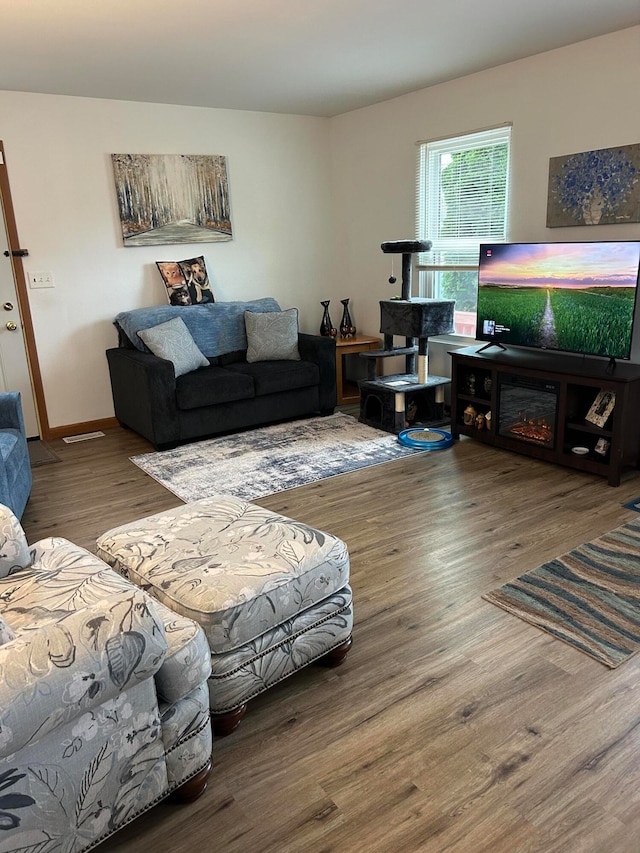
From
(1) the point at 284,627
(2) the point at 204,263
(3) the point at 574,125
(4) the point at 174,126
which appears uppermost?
(4) the point at 174,126

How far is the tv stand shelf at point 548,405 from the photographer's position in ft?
11.7

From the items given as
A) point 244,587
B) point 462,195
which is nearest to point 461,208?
point 462,195

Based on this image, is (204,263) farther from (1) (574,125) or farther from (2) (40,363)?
(1) (574,125)

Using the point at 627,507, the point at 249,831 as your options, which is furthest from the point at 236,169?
the point at 249,831

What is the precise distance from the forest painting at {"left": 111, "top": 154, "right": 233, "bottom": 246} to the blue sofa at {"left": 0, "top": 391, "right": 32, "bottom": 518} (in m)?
1.99

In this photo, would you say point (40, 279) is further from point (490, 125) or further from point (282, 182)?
point (490, 125)

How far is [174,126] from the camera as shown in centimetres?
512

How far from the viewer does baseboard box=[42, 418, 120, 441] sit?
16.5ft

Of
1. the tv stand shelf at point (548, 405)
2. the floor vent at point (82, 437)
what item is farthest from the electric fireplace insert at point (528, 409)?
the floor vent at point (82, 437)

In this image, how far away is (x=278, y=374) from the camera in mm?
4914

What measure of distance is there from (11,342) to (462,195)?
11.6 feet

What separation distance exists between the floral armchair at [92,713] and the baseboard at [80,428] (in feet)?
11.4

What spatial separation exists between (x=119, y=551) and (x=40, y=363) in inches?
128

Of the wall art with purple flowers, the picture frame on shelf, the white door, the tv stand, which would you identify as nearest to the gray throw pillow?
the white door
